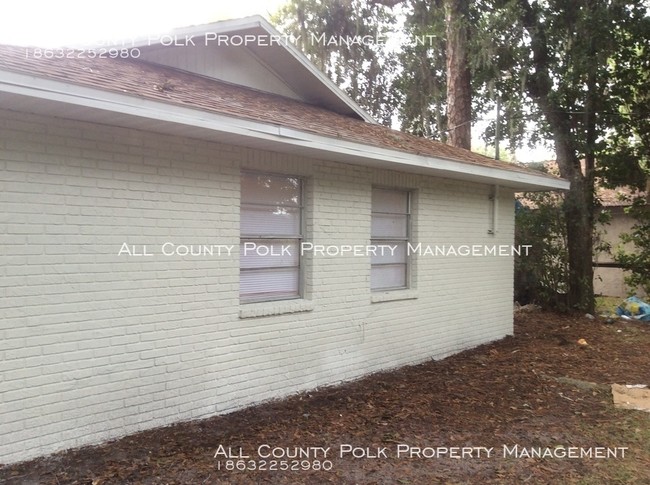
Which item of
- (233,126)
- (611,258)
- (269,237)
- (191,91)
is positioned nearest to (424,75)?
(611,258)

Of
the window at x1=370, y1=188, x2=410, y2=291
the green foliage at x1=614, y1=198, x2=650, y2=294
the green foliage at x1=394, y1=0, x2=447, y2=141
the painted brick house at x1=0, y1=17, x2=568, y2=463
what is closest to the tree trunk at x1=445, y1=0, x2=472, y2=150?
the green foliage at x1=394, y1=0, x2=447, y2=141

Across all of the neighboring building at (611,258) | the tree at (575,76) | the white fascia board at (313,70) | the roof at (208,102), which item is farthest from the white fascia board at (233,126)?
the neighboring building at (611,258)

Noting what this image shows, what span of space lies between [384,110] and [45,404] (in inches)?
622

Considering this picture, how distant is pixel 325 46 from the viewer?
15.8m

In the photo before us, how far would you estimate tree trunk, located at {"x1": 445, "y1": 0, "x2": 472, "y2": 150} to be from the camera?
12312 millimetres

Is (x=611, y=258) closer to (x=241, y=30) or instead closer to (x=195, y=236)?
(x=241, y=30)

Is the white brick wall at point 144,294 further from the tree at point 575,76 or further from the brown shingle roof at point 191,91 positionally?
the tree at point 575,76

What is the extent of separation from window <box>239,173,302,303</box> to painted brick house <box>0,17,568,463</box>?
2 cm

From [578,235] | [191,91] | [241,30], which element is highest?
[241,30]

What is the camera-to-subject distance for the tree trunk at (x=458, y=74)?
12.3 metres

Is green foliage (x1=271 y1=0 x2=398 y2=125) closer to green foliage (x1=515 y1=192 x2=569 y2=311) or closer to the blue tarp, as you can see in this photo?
green foliage (x1=515 y1=192 x2=569 y2=311)

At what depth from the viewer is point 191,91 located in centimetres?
516

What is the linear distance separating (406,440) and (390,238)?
122 inches

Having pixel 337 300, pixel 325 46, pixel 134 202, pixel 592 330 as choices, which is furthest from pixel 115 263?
pixel 325 46
